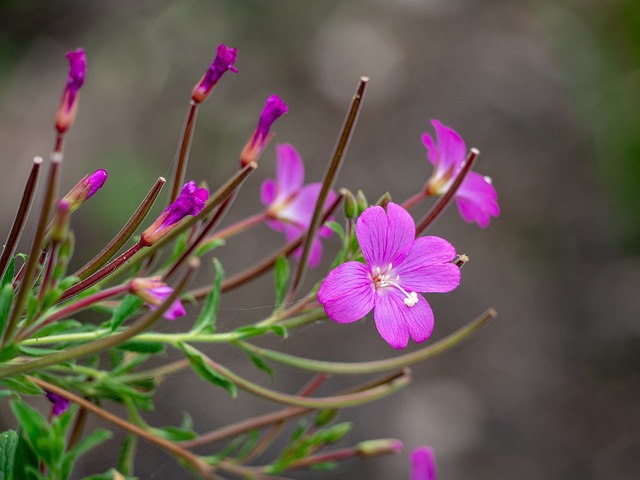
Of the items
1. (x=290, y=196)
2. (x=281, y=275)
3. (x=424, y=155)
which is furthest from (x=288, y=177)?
(x=424, y=155)

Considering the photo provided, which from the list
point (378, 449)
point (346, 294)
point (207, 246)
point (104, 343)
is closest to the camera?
point (104, 343)

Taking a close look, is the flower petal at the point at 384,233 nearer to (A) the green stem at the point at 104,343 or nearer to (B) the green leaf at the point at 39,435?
(A) the green stem at the point at 104,343

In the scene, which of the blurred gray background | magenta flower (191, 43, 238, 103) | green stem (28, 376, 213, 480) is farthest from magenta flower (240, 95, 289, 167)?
the blurred gray background

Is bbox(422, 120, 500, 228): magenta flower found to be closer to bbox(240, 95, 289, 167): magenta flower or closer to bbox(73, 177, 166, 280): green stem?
bbox(240, 95, 289, 167): magenta flower

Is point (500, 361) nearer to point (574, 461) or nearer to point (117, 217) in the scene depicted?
point (574, 461)

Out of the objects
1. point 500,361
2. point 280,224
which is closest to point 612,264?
point 500,361

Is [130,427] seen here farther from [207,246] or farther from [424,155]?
[424,155]
